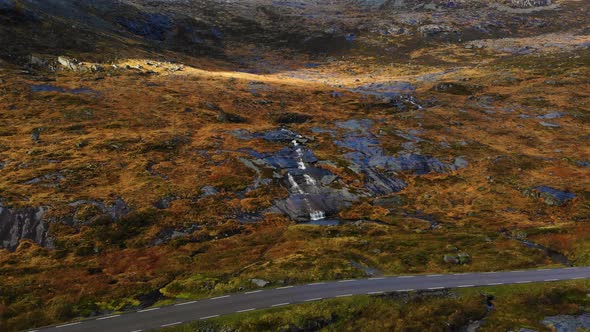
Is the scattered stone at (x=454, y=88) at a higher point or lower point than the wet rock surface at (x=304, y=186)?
higher

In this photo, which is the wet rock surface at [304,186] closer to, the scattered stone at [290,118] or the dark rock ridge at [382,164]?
the dark rock ridge at [382,164]

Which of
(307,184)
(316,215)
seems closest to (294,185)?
(307,184)

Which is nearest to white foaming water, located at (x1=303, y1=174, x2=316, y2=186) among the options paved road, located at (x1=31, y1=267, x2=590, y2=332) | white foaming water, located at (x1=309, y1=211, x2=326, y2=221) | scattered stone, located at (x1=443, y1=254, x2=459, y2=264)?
white foaming water, located at (x1=309, y1=211, x2=326, y2=221)

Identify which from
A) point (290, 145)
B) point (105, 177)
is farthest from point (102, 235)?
point (290, 145)

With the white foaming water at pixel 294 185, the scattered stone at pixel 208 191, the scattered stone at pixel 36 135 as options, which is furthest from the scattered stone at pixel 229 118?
the scattered stone at pixel 36 135

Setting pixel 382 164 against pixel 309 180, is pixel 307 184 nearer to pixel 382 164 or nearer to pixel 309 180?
pixel 309 180
